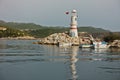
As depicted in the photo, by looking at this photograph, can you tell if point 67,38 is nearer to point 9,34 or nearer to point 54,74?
point 54,74

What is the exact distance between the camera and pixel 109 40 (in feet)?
227

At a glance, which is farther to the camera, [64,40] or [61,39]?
[61,39]

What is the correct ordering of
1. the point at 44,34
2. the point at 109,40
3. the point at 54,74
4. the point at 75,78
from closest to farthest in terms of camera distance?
the point at 75,78, the point at 54,74, the point at 109,40, the point at 44,34

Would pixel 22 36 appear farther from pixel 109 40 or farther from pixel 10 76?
pixel 10 76

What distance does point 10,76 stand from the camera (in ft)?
55.9

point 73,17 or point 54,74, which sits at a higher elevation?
point 73,17

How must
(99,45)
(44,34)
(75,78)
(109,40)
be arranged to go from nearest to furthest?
(75,78) < (99,45) < (109,40) < (44,34)

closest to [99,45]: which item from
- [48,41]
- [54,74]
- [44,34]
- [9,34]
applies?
[48,41]

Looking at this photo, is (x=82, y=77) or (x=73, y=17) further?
(x=73, y=17)

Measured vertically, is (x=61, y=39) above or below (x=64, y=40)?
above

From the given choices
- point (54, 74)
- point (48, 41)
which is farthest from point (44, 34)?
point (54, 74)

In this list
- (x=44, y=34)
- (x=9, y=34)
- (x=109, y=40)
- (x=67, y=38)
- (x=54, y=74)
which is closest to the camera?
(x=54, y=74)

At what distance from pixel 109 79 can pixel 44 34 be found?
136200 millimetres

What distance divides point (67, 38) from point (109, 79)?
48.1 m
